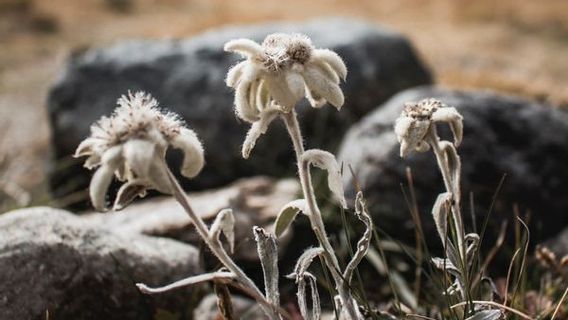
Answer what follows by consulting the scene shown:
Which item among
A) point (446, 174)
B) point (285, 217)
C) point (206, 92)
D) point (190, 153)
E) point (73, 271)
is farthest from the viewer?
point (206, 92)

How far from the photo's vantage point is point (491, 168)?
4457 millimetres

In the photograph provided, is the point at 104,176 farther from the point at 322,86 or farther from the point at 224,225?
the point at 322,86

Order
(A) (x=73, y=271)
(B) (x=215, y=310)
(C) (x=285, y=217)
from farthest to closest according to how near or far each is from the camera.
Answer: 1. (B) (x=215, y=310)
2. (A) (x=73, y=271)
3. (C) (x=285, y=217)

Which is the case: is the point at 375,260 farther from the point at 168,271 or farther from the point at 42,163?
the point at 42,163

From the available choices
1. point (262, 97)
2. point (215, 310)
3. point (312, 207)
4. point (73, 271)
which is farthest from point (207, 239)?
point (215, 310)

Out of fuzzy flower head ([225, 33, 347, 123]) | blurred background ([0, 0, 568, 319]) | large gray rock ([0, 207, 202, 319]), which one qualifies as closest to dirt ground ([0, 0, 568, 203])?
blurred background ([0, 0, 568, 319])

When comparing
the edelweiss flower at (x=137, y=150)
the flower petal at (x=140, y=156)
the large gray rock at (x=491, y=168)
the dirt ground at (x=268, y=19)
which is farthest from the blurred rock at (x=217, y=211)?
the dirt ground at (x=268, y=19)

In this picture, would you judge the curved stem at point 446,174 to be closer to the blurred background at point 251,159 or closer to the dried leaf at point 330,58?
the blurred background at point 251,159

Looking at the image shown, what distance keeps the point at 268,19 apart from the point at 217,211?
33.2ft

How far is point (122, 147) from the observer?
1777 mm

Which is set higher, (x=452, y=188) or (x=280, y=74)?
(x=280, y=74)

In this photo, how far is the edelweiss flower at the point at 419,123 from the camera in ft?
7.32

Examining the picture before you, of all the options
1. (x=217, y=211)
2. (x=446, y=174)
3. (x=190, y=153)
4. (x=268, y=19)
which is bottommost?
(x=268, y=19)

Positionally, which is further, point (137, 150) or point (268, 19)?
point (268, 19)
